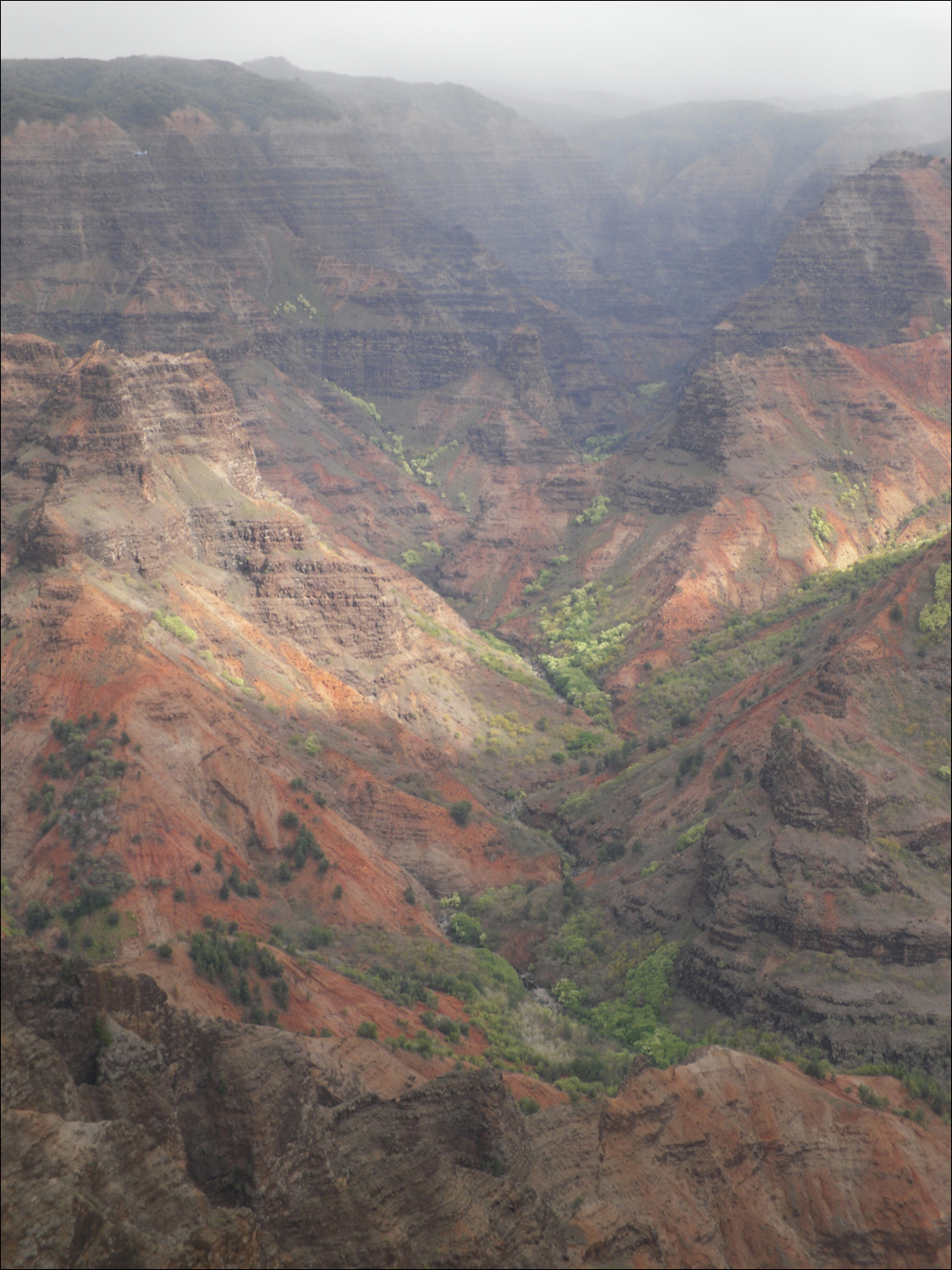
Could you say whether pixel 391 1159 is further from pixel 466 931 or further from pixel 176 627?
pixel 176 627

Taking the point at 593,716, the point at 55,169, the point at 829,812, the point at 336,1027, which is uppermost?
the point at 55,169

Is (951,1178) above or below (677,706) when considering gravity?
above

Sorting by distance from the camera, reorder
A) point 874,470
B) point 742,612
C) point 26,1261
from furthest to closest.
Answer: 1. point 874,470
2. point 742,612
3. point 26,1261

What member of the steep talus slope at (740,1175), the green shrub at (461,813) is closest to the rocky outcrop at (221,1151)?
the steep talus slope at (740,1175)

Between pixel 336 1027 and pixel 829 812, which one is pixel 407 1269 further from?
pixel 829 812

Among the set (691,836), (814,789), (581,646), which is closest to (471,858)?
(691,836)

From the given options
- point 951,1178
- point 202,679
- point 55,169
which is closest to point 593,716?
point 202,679
